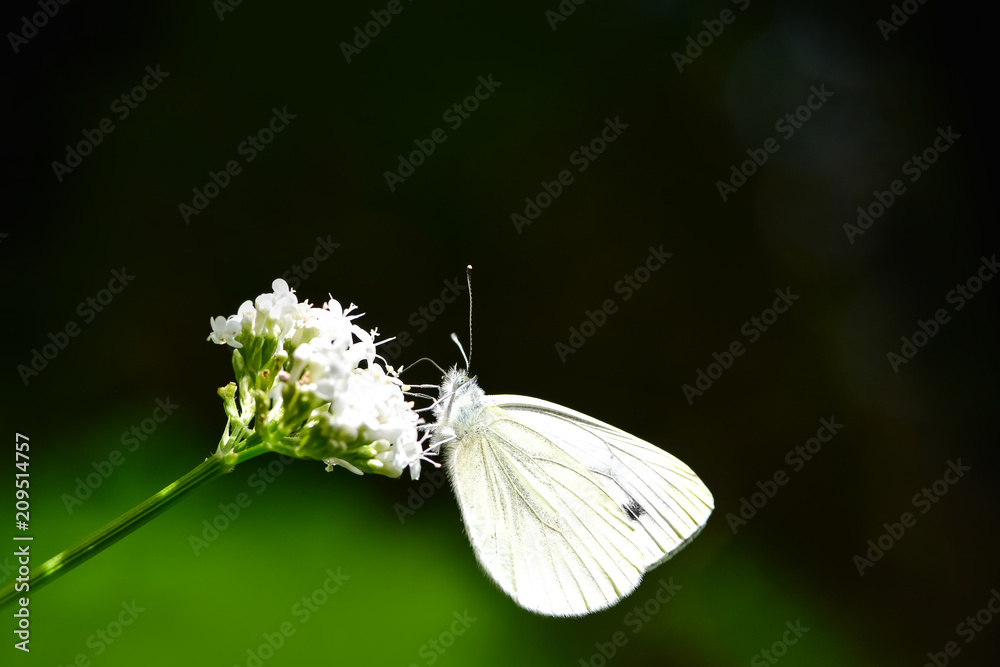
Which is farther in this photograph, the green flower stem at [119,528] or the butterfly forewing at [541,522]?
the butterfly forewing at [541,522]

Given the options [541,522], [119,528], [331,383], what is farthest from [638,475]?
[119,528]

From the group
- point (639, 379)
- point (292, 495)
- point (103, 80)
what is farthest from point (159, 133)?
point (639, 379)

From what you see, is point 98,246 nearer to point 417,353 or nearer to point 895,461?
point 417,353

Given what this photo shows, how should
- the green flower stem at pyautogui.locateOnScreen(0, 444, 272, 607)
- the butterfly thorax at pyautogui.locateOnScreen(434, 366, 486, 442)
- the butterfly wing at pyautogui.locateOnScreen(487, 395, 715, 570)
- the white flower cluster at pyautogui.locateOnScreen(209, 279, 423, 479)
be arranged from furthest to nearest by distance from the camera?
the butterfly wing at pyautogui.locateOnScreen(487, 395, 715, 570)
the butterfly thorax at pyautogui.locateOnScreen(434, 366, 486, 442)
the white flower cluster at pyautogui.locateOnScreen(209, 279, 423, 479)
the green flower stem at pyautogui.locateOnScreen(0, 444, 272, 607)

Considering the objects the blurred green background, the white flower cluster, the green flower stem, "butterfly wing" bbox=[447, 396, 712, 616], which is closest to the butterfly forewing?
"butterfly wing" bbox=[447, 396, 712, 616]

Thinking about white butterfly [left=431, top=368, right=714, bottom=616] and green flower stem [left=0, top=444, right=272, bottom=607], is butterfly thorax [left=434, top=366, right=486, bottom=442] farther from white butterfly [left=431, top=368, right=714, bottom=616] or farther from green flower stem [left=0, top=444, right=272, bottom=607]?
green flower stem [left=0, top=444, right=272, bottom=607]

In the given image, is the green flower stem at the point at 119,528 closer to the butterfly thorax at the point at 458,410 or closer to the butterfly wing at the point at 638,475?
the butterfly thorax at the point at 458,410

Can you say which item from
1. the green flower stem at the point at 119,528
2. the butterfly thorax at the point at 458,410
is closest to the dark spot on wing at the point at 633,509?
the butterfly thorax at the point at 458,410
